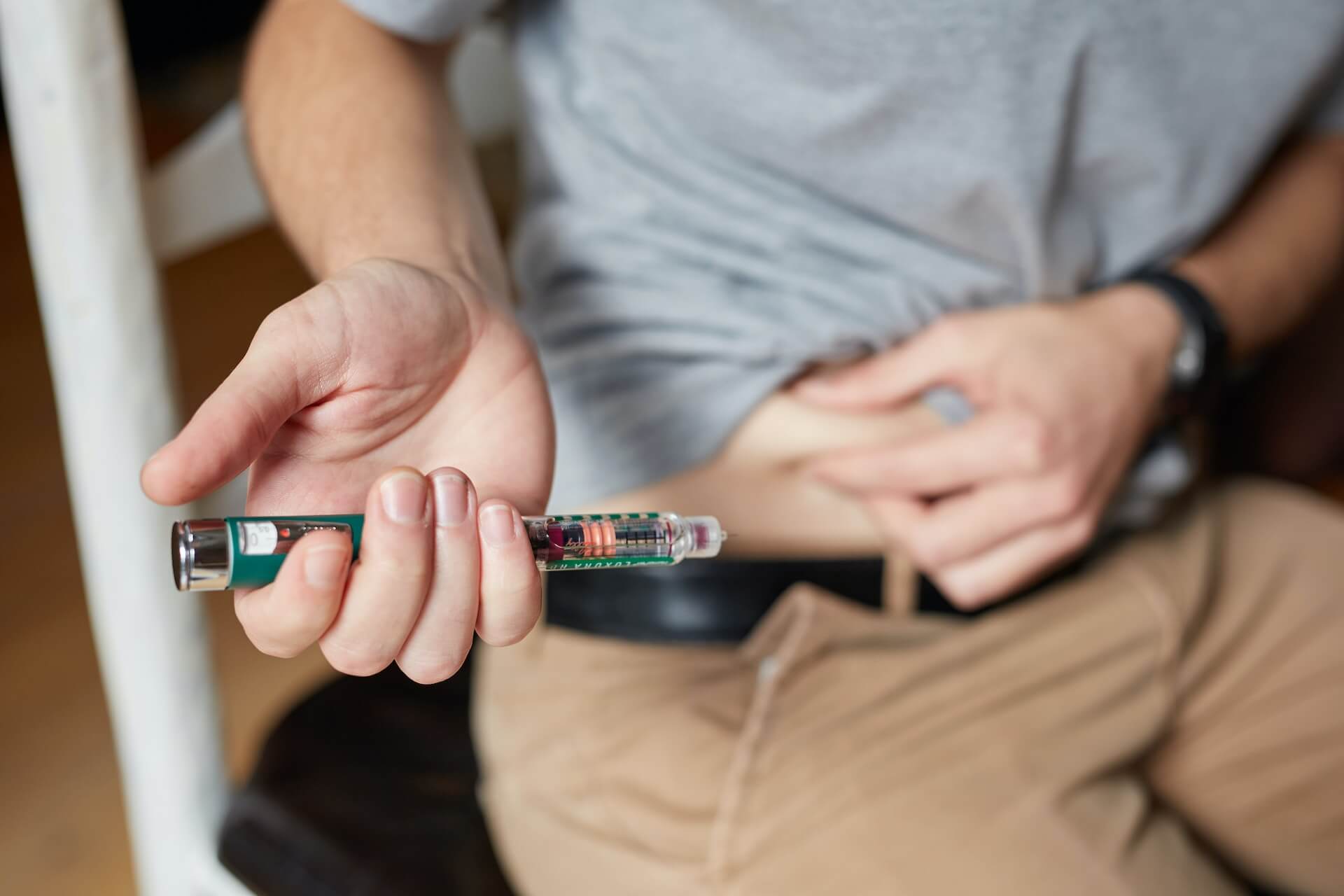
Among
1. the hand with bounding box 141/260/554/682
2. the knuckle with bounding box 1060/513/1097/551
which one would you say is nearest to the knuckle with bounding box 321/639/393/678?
the hand with bounding box 141/260/554/682

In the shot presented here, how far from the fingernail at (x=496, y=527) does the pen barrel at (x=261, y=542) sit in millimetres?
43

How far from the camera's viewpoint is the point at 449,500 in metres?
0.34

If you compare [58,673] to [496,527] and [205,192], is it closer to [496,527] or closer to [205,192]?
[205,192]

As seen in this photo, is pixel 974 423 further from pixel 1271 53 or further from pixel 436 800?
pixel 436 800

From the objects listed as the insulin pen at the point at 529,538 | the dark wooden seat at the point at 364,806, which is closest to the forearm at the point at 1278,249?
the dark wooden seat at the point at 364,806

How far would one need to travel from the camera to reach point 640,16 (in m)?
0.64

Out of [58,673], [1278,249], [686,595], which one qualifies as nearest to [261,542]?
[686,595]

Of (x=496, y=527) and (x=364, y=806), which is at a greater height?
(x=496, y=527)

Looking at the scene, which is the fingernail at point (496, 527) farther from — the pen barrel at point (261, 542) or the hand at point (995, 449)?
A: the hand at point (995, 449)

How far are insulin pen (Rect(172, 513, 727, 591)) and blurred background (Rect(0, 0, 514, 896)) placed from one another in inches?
5.2

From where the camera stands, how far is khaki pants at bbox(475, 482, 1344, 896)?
589 millimetres

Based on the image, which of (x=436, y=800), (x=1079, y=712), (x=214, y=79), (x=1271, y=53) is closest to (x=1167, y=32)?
(x=1271, y=53)

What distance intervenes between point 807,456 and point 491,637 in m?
0.34

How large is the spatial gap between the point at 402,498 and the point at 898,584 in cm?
43
